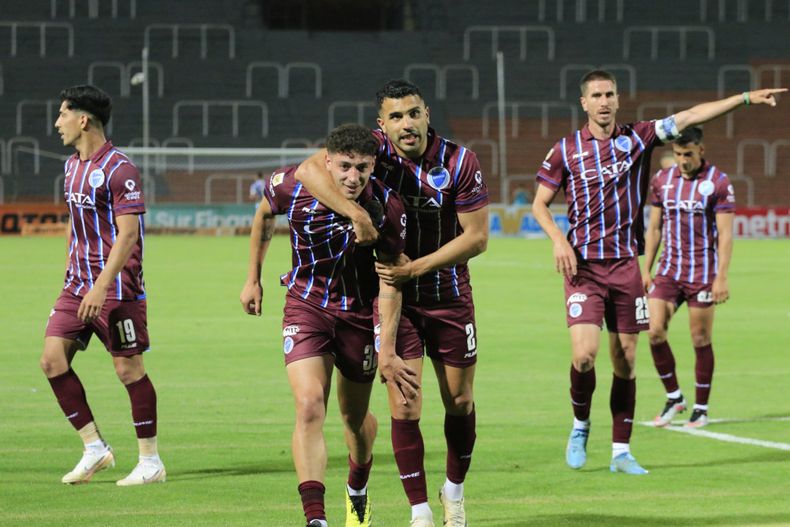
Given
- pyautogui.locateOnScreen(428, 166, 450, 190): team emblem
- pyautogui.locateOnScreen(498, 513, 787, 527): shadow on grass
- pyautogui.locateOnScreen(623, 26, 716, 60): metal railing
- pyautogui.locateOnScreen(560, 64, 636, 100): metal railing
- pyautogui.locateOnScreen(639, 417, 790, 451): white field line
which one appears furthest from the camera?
pyautogui.locateOnScreen(623, 26, 716, 60): metal railing

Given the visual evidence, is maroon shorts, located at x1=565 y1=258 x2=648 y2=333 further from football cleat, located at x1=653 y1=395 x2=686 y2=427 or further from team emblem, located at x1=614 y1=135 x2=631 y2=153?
football cleat, located at x1=653 y1=395 x2=686 y2=427

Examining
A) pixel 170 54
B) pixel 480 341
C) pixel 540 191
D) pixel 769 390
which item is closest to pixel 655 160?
pixel 170 54

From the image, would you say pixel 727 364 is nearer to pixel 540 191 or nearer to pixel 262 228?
pixel 540 191

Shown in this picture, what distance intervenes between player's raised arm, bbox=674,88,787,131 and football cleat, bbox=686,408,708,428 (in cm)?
284

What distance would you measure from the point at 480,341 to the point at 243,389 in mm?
4181

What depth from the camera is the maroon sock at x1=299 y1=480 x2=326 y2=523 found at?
5.99m

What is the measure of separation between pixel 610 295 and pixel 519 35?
140ft

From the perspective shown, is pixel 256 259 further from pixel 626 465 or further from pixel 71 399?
pixel 626 465

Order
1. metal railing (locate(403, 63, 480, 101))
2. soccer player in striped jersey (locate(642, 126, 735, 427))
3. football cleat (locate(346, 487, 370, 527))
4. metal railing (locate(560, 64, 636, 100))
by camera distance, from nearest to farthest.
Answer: football cleat (locate(346, 487, 370, 527)) → soccer player in striped jersey (locate(642, 126, 735, 427)) → metal railing (locate(403, 63, 480, 101)) → metal railing (locate(560, 64, 636, 100))

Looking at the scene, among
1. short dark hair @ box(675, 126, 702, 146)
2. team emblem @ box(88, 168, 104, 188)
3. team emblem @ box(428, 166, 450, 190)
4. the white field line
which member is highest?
short dark hair @ box(675, 126, 702, 146)

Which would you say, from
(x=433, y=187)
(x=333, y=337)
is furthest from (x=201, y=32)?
(x=333, y=337)

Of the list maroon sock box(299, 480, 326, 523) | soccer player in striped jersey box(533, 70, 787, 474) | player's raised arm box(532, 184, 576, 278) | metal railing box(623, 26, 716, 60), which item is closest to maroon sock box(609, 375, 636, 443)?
soccer player in striped jersey box(533, 70, 787, 474)

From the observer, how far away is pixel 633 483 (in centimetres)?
802

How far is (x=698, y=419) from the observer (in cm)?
1021
